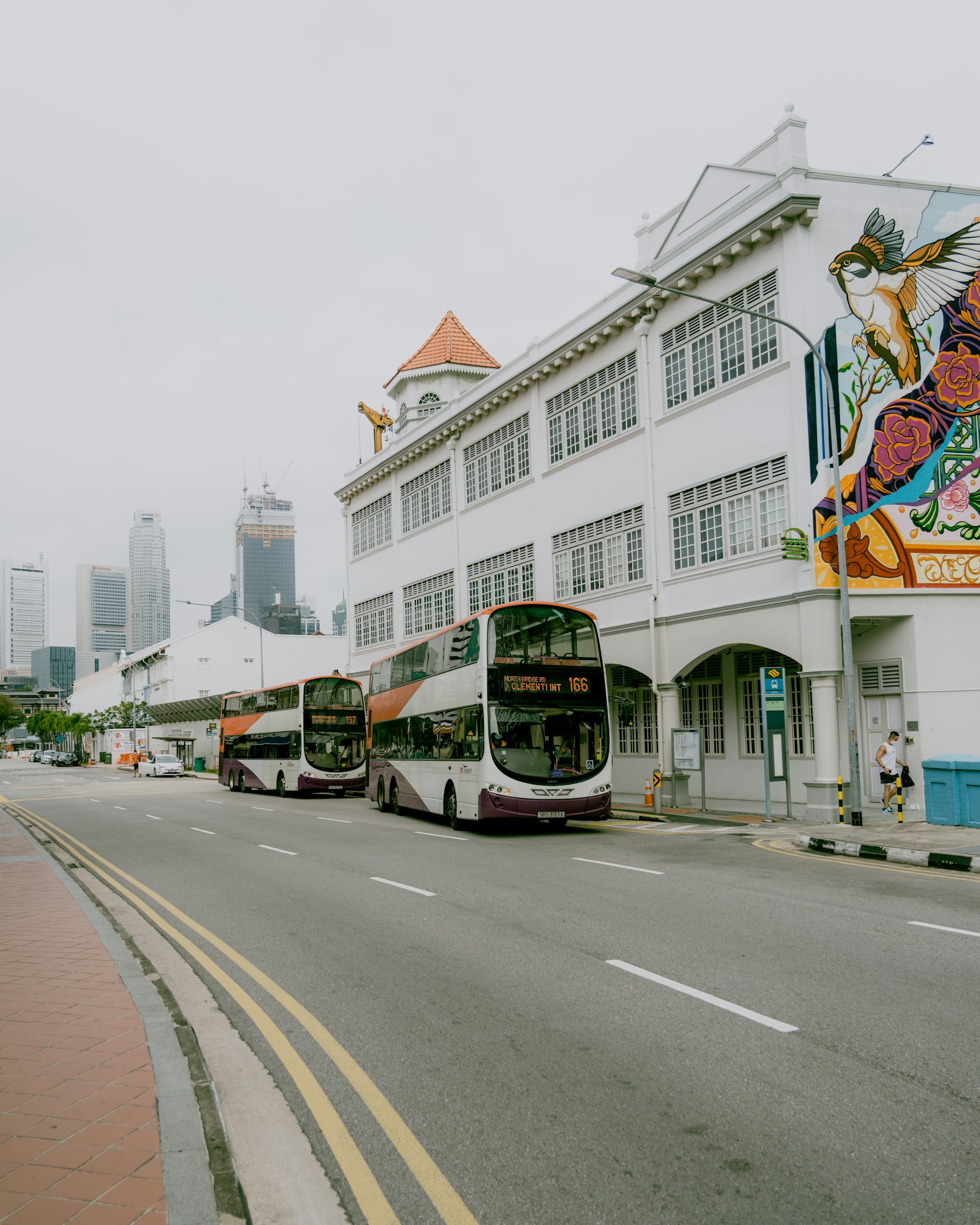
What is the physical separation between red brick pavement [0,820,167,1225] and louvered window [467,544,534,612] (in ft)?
72.2

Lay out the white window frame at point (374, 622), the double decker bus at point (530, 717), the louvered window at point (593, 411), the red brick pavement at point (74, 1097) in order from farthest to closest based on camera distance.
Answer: the white window frame at point (374, 622), the louvered window at point (593, 411), the double decker bus at point (530, 717), the red brick pavement at point (74, 1097)

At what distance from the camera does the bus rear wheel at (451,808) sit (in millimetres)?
19984

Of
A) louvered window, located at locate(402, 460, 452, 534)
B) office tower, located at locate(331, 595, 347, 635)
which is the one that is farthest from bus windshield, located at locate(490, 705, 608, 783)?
A: office tower, located at locate(331, 595, 347, 635)

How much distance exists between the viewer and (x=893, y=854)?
45.2 ft

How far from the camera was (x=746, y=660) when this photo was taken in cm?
2341

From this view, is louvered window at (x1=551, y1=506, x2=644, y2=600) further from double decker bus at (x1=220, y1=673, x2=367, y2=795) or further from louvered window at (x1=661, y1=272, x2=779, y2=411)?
double decker bus at (x1=220, y1=673, x2=367, y2=795)

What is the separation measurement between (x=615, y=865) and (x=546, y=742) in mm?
4836

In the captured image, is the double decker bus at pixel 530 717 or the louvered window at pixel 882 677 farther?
the louvered window at pixel 882 677

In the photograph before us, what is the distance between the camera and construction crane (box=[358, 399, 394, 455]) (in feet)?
145

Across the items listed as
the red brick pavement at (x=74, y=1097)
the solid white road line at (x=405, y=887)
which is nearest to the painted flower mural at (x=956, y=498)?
the solid white road line at (x=405, y=887)

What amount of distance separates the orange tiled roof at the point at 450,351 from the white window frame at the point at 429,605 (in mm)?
9572

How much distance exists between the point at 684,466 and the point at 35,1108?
67.9ft

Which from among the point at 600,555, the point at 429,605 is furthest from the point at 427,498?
the point at 600,555

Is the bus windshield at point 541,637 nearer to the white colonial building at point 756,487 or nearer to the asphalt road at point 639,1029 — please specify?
the white colonial building at point 756,487
